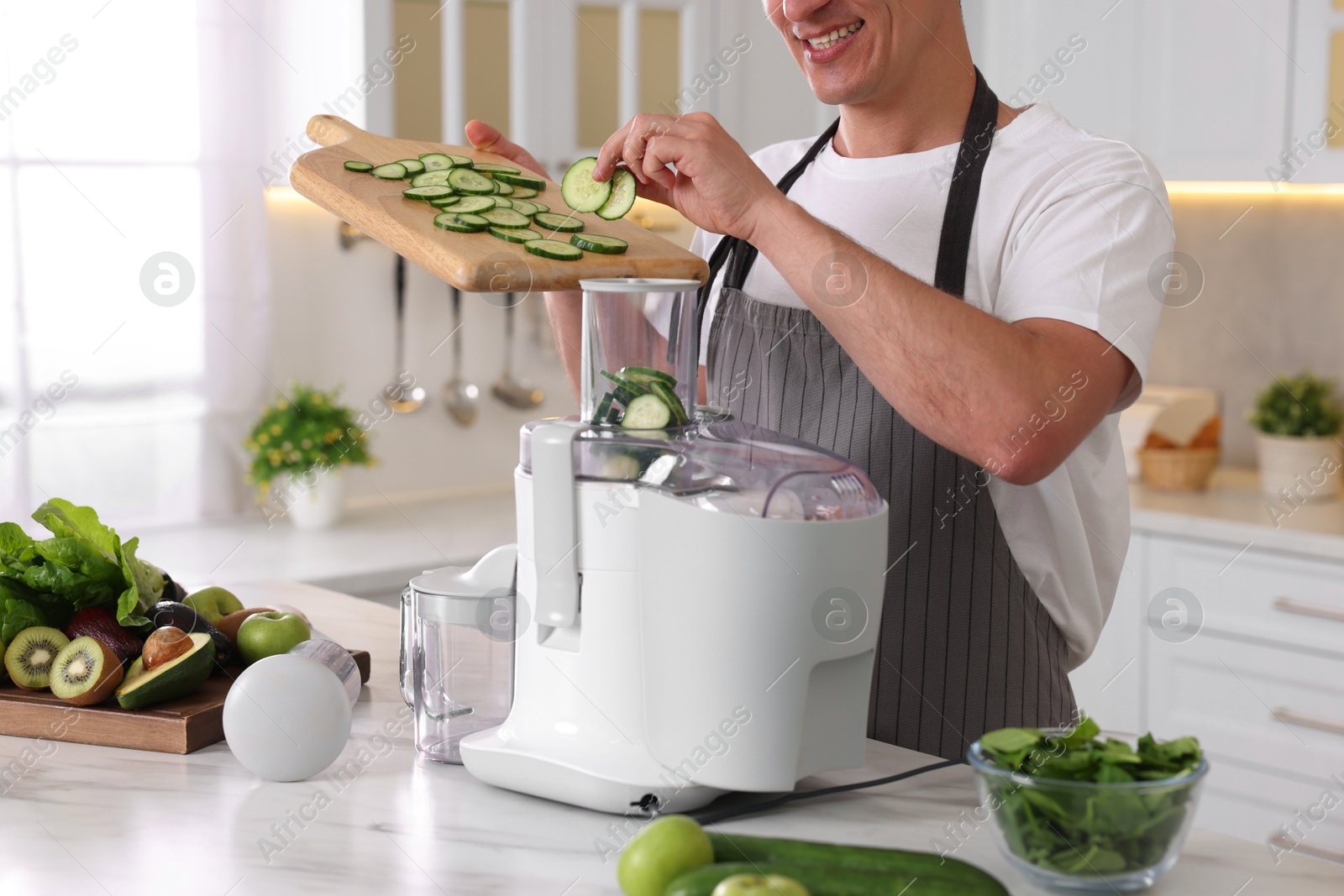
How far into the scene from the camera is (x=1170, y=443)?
2.77 m

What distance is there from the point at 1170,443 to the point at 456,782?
2.13 meters

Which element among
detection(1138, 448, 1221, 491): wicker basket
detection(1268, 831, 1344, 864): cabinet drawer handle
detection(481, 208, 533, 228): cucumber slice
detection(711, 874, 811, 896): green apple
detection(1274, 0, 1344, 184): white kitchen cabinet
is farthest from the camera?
detection(1138, 448, 1221, 491): wicker basket

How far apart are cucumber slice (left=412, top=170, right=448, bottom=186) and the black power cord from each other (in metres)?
0.67

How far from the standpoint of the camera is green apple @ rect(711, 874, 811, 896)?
2.43 feet

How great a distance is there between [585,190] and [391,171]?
0.20 m

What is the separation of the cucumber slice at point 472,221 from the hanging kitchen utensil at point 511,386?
5.90 ft

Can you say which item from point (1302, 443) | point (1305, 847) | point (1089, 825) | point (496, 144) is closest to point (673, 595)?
point (1089, 825)

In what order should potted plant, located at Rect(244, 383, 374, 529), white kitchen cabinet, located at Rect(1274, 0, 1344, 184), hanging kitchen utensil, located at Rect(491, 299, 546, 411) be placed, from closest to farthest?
white kitchen cabinet, located at Rect(1274, 0, 1344, 184) → potted plant, located at Rect(244, 383, 374, 529) → hanging kitchen utensil, located at Rect(491, 299, 546, 411)

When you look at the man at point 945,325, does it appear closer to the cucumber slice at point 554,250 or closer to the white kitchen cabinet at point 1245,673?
the cucumber slice at point 554,250

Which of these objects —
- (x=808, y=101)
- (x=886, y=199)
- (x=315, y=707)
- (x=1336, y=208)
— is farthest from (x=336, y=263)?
(x=1336, y=208)

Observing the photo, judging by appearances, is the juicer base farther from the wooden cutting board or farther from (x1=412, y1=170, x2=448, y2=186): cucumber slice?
(x1=412, y1=170, x2=448, y2=186): cucumber slice

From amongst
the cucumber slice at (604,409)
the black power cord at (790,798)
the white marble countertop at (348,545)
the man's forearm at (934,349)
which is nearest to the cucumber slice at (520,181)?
the man's forearm at (934,349)

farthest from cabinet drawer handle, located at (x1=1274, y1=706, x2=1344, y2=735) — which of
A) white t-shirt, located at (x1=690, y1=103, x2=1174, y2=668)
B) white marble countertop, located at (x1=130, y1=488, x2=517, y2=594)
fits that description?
white marble countertop, located at (x1=130, y1=488, x2=517, y2=594)

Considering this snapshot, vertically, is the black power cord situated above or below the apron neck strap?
below
